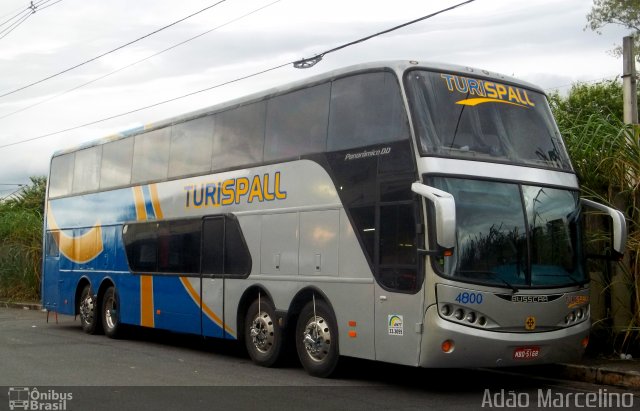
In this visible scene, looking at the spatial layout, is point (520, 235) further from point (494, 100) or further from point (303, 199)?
point (303, 199)

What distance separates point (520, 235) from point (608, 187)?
2.91m

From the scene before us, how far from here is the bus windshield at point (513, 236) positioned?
32.1ft

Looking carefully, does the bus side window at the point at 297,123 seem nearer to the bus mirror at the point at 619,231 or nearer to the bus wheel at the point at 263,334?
the bus wheel at the point at 263,334

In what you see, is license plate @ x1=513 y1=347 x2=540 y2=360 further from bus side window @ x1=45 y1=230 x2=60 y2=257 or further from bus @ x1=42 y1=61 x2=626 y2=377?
bus side window @ x1=45 y1=230 x2=60 y2=257

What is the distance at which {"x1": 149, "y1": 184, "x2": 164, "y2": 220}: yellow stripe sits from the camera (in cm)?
1553

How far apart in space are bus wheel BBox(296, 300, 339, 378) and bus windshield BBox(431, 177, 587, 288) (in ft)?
7.47

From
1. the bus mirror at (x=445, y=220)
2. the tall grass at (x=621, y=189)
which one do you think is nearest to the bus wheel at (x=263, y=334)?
the bus mirror at (x=445, y=220)

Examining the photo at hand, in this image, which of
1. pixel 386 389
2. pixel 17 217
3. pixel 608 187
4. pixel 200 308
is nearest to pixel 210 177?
pixel 200 308

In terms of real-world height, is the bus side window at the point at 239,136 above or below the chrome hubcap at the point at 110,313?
above

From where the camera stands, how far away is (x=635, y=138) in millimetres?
11945

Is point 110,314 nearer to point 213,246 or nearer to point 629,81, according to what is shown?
point 213,246

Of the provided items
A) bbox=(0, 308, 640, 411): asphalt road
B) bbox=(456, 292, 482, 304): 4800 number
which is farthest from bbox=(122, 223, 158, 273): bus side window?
bbox=(456, 292, 482, 304): 4800 number

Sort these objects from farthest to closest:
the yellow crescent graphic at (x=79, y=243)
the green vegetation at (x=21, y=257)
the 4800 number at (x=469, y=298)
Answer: the green vegetation at (x=21, y=257) → the yellow crescent graphic at (x=79, y=243) → the 4800 number at (x=469, y=298)

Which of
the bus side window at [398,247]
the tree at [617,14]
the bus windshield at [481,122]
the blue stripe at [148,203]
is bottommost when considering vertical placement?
the bus side window at [398,247]
